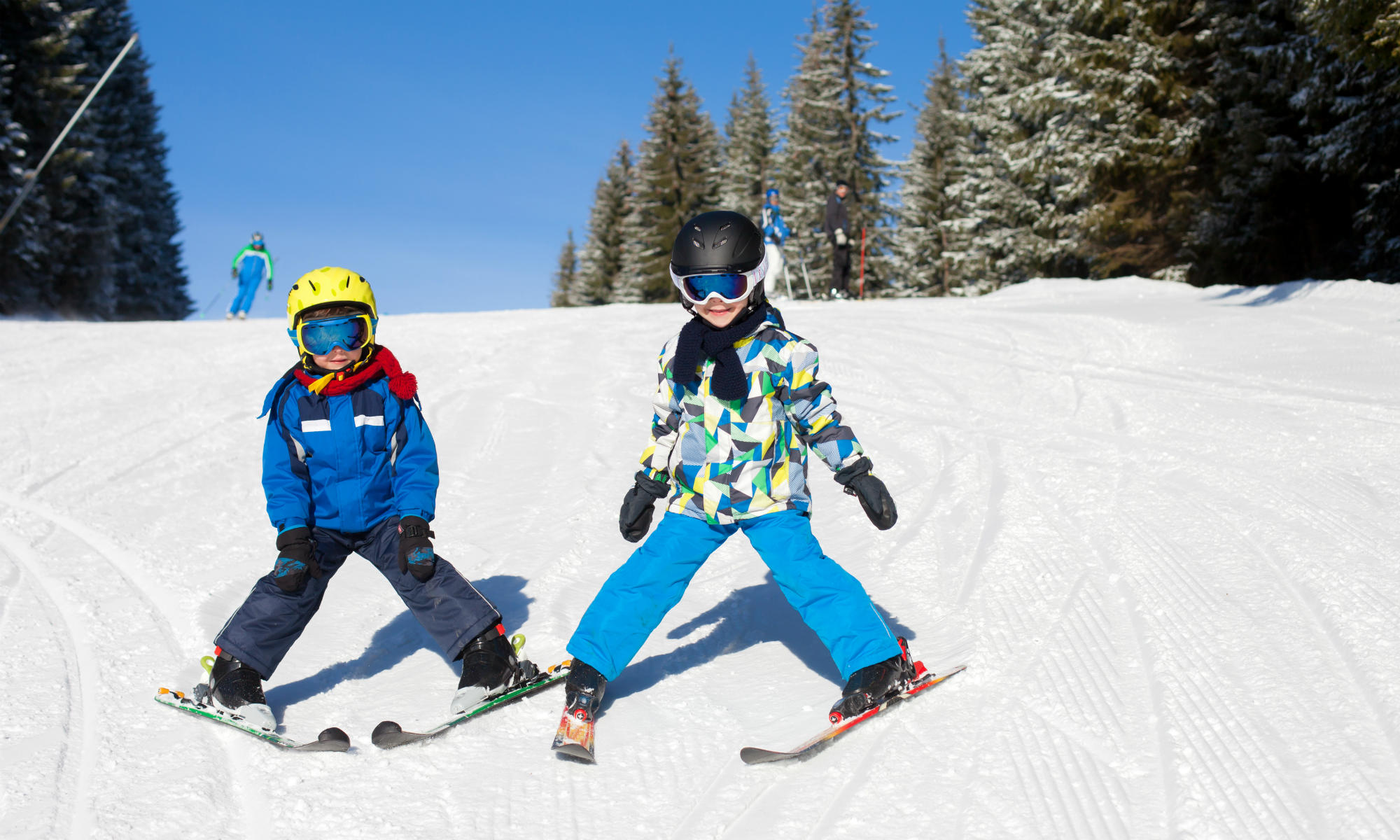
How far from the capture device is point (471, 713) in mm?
2756

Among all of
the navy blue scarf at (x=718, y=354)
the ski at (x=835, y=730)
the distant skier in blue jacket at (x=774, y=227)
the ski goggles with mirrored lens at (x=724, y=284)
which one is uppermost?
the distant skier in blue jacket at (x=774, y=227)

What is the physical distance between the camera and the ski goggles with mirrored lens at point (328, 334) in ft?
9.84

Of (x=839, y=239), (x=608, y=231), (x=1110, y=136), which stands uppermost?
(x=608, y=231)

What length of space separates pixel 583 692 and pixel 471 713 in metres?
0.40

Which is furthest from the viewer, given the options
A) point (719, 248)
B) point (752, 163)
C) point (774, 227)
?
point (752, 163)

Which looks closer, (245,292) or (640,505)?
(640,505)

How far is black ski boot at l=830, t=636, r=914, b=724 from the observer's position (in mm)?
2555

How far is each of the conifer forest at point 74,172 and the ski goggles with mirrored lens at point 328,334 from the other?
79.3ft

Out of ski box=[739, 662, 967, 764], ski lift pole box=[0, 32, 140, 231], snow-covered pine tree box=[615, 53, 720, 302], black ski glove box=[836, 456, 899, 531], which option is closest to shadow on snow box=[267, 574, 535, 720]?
ski box=[739, 662, 967, 764]

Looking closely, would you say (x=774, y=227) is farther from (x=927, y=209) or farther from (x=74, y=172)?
(x=74, y=172)

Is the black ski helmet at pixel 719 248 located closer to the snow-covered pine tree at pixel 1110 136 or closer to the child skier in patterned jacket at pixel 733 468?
the child skier in patterned jacket at pixel 733 468

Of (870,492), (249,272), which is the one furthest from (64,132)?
(870,492)

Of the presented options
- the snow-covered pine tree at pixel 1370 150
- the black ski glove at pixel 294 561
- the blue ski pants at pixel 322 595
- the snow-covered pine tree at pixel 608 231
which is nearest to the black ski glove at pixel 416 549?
the blue ski pants at pixel 322 595

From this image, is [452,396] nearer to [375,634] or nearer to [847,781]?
[375,634]
